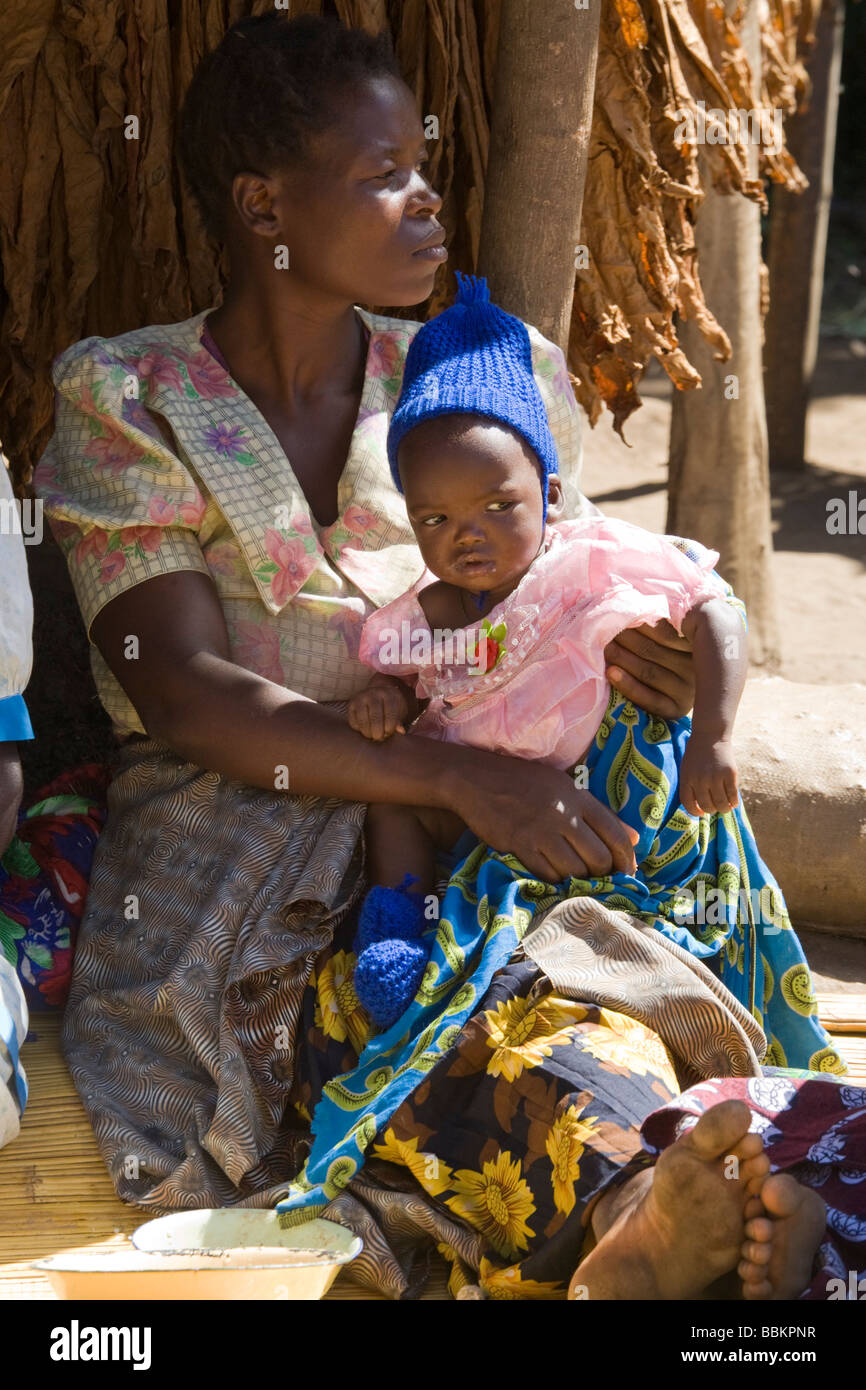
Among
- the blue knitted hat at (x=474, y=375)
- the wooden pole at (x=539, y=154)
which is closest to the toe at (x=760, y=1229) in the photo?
the blue knitted hat at (x=474, y=375)

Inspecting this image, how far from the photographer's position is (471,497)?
224 centimetres

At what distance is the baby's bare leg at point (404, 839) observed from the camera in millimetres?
2328

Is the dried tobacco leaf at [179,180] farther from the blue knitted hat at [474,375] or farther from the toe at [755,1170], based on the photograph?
the toe at [755,1170]

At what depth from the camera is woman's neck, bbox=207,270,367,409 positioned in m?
2.61

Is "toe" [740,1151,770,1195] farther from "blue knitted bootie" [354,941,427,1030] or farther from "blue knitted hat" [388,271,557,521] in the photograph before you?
"blue knitted hat" [388,271,557,521]

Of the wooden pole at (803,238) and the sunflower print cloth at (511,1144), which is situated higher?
the wooden pole at (803,238)

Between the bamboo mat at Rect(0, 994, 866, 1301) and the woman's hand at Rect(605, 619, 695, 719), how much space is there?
0.69 meters

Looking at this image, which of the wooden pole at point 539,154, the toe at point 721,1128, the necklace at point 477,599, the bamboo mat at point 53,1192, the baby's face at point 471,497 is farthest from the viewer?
the wooden pole at point 539,154

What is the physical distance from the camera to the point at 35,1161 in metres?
2.25

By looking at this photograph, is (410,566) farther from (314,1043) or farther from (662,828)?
(314,1043)

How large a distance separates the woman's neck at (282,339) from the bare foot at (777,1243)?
150cm
